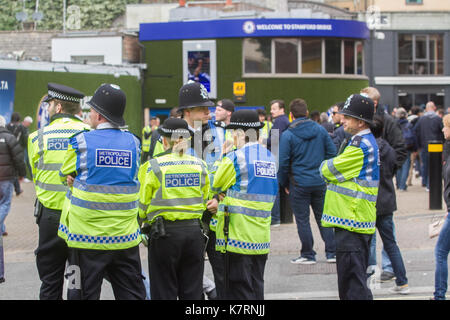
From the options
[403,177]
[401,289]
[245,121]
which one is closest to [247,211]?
[245,121]

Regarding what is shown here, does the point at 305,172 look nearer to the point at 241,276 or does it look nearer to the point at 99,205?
the point at 241,276

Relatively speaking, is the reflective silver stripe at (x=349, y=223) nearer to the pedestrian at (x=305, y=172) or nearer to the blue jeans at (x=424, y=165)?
the pedestrian at (x=305, y=172)

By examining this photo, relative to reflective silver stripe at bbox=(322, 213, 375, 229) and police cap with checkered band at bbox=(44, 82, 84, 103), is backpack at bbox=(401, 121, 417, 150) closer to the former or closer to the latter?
reflective silver stripe at bbox=(322, 213, 375, 229)

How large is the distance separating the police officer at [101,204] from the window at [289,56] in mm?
20986

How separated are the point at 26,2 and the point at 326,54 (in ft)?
70.1

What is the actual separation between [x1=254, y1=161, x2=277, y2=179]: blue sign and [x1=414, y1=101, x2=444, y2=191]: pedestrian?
1168cm

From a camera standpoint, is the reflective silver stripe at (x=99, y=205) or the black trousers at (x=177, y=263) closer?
the reflective silver stripe at (x=99, y=205)

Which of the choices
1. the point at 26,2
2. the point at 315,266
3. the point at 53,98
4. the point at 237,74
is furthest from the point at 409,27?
the point at 53,98

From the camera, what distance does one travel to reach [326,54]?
26.8m

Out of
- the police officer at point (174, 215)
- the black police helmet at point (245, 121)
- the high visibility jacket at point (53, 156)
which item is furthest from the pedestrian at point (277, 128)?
the police officer at point (174, 215)

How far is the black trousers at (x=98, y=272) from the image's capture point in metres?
5.38

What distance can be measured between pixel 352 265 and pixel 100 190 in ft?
7.92

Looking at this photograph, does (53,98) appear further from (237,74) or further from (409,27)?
(409,27)

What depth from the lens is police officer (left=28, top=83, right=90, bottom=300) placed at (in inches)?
245
